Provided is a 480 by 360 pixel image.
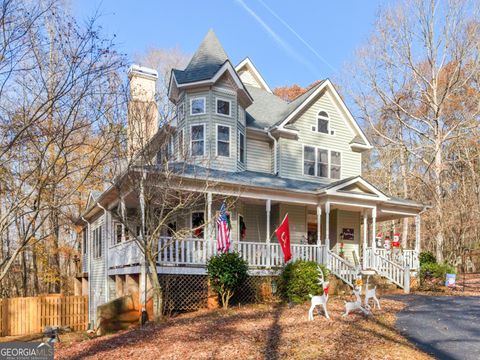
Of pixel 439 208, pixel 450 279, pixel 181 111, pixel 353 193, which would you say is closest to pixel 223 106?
pixel 181 111

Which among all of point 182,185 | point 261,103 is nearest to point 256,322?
point 182,185

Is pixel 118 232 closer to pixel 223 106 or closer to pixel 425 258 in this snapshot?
pixel 223 106

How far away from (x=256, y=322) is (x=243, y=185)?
19.2ft

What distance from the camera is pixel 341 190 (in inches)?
674

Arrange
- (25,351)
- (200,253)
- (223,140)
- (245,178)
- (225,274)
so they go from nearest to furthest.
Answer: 1. (25,351)
2. (225,274)
3. (200,253)
4. (245,178)
5. (223,140)

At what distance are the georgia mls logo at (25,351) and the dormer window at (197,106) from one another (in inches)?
410

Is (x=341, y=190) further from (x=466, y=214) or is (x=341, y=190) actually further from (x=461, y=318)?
(x=466, y=214)

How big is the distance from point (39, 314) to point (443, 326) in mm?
16315

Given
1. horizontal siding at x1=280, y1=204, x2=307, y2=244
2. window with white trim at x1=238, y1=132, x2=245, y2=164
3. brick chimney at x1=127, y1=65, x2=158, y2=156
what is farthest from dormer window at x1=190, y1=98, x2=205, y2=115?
horizontal siding at x1=280, y1=204, x2=307, y2=244

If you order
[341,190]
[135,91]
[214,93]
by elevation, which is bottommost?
[341,190]

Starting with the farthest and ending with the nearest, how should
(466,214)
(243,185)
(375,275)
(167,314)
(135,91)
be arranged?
(466,214)
(375,275)
(243,185)
(167,314)
(135,91)

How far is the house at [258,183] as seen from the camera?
49.5ft

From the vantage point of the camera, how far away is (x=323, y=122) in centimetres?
2064

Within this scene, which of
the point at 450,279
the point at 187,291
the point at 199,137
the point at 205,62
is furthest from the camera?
the point at 205,62
